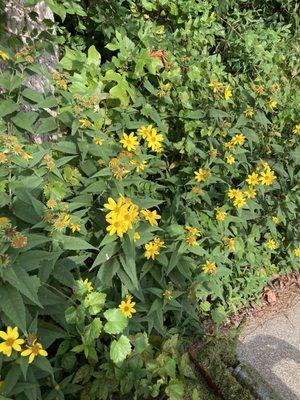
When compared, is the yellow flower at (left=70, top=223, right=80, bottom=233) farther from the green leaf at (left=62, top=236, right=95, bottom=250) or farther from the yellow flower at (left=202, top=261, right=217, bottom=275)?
the yellow flower at (left=202, top=261, right=217, bottom=275)

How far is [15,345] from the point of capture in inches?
59.5

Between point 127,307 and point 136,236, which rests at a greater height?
point 136,236

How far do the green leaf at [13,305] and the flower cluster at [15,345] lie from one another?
0.33ft

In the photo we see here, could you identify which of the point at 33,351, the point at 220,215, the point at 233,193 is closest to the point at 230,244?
the point at 220,215

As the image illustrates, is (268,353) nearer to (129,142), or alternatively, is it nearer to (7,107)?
(129,142)

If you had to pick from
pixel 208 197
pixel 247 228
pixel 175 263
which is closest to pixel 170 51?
pixel 208 197

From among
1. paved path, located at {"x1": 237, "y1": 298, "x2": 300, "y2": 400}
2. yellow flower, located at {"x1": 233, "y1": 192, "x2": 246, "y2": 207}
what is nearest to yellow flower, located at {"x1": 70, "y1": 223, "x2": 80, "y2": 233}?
yellow flower, located at {"x1": 233, "y1": 192, "x2": 246, "y2": 207}

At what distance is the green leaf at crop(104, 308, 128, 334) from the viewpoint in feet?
5.83

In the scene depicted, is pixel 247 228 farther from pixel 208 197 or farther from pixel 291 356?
pixel 291 356

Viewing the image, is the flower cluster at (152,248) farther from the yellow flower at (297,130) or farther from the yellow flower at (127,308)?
the yellow flower at (297,130)

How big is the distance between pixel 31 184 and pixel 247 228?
5.64 feet

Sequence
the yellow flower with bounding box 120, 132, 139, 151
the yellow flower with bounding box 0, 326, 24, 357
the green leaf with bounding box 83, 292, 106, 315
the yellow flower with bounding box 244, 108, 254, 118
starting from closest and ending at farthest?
the yellow flower with bounding box 0, 326, 24, 357
the green leaf with bounding box 83, 292, 106, 315
the yellow flower with bounding box 120, 132, 139, 151
the yellow flower with bounding box 244, 108, 254, 118

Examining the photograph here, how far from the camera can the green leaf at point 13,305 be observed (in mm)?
1412

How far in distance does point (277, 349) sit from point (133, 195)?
1534mm
